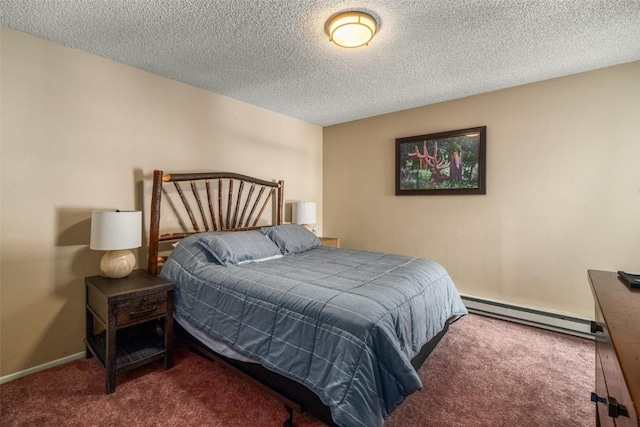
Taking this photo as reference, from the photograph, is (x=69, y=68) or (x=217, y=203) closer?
(x=69, y=68)

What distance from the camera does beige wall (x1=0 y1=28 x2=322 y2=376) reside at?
202 centimetres

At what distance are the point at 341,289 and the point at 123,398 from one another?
60.0 inches

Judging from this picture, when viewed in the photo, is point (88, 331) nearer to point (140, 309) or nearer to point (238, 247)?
point (140, 309)

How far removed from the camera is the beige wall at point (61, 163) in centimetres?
202

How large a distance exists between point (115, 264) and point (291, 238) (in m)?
1.53

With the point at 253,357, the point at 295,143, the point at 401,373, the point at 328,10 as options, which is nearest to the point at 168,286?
the point at 253,357

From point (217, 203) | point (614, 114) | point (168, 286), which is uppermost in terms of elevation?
point (614, 114)

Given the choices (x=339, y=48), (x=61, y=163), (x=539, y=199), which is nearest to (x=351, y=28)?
(x=339, y=48)

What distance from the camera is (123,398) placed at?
71.9 inches

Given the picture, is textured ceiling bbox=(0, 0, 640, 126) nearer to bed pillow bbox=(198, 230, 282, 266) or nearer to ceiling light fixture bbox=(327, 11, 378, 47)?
ceiling light fixture bbox=(327, 11, 378, 47)

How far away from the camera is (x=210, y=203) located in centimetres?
302

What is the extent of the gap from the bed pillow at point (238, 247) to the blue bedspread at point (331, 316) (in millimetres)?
80

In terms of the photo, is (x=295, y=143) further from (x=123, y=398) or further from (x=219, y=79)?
(x=123, y=398)

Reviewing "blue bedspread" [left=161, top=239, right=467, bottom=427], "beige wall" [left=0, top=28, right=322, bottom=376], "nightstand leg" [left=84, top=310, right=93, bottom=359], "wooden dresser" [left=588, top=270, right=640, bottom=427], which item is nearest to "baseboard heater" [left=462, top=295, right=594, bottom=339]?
"blue bedspread" [left=161, top=239, right=467, bottom=427]
